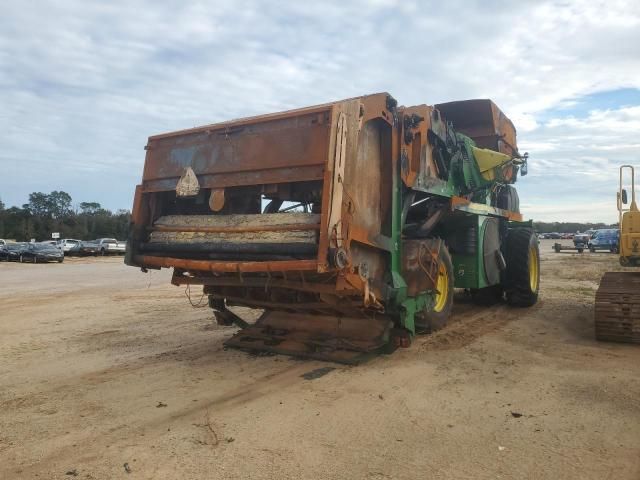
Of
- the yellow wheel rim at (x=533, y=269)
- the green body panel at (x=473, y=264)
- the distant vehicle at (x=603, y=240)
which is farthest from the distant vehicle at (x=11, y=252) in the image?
the distant vehicle at (x=603, y=240)

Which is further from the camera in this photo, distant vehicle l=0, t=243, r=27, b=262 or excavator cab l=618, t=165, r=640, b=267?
distant vehicle l=0, t=243, r=27, b=262

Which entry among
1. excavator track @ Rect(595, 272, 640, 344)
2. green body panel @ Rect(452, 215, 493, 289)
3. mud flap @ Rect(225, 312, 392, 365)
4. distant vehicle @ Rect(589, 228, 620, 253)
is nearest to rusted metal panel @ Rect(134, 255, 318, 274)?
mud flap @ Rect(225, 312, 392, 365)

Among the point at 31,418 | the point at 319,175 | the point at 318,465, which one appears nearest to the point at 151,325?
the point at 31,418

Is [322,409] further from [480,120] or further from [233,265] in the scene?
[480,120]

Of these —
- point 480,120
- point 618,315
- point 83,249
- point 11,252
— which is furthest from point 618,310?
point 83,249

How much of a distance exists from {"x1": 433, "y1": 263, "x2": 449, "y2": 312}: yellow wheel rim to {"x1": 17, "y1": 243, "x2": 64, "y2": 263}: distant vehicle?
1198 inches

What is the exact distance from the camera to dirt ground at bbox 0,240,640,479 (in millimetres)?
3357

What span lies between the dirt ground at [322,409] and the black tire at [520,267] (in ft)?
6.05

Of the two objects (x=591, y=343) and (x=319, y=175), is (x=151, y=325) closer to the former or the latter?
(x=319, y=175)

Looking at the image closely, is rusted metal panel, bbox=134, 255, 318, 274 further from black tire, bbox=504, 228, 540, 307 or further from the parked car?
the parked car

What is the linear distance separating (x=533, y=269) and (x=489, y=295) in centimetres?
98

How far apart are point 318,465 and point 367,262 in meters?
2.39

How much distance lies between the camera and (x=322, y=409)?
436cm

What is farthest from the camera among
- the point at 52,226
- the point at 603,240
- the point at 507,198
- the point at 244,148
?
the point at 52,226
